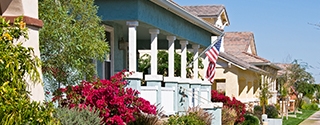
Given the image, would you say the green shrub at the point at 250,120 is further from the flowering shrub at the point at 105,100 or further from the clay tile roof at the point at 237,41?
the clay tile roof at the point at 237,41

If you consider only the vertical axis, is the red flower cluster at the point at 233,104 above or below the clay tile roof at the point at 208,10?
below

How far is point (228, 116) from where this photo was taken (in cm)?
2214

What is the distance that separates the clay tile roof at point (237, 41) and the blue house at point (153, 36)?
21.1 meters

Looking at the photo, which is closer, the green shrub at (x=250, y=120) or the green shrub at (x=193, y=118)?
the green shrub at (x=193, y=118)

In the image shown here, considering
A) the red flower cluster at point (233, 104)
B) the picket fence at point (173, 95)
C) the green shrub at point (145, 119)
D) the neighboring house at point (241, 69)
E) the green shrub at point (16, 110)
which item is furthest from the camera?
the neighboring house at point (241, 69)

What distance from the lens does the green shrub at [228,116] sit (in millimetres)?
21848

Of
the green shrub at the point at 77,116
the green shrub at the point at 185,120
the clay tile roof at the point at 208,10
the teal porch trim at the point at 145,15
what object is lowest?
the green shrub at the point at 185,120

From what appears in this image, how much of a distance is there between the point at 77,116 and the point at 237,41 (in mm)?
36750

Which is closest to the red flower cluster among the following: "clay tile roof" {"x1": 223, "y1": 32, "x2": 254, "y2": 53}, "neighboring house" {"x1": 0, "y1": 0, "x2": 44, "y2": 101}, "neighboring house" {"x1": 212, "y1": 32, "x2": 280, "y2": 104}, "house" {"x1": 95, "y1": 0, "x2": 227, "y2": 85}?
"house" {"x1": 95, "y1": 0, "x2": 227, "y2": 85}

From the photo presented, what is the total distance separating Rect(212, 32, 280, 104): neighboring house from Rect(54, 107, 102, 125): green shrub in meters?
21.5

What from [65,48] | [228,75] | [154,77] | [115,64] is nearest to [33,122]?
[65,48]

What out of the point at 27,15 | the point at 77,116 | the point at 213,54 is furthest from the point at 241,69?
the point at 27,15

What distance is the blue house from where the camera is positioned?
1508 cm

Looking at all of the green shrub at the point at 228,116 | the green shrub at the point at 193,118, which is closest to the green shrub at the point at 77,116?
the green shrub at the point at 193,118
